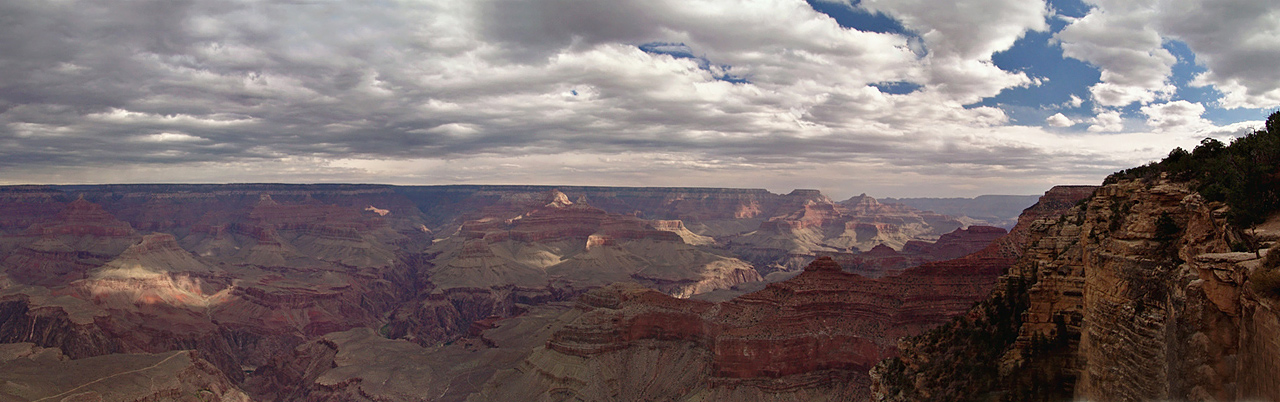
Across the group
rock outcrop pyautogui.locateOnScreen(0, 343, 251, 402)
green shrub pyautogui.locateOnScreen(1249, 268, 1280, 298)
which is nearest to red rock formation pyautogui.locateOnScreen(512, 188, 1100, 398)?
rock outcrop pyautogui.locateOnScreen(0, 343, 251, 402)

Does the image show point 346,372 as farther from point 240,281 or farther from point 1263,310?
point 1263,310

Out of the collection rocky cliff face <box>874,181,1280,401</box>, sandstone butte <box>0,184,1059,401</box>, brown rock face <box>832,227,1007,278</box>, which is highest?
rocky cliff face <box>874,181,1280,401</box>

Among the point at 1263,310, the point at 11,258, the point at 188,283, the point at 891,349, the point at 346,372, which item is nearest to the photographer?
the point at 1263,310

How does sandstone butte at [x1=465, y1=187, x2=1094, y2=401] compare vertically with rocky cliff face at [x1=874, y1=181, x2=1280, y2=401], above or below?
below

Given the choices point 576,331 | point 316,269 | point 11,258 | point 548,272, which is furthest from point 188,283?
point 576,331

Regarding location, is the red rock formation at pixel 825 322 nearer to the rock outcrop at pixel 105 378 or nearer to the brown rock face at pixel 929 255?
the rock outcrop at pixel 105 378

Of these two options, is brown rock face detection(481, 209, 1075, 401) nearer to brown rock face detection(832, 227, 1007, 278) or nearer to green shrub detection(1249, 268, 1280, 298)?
brown rock face detection(832, 227, 1007, 278)

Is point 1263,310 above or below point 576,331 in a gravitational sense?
above
